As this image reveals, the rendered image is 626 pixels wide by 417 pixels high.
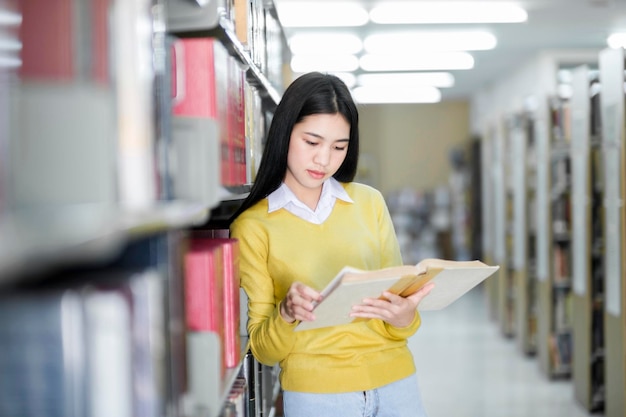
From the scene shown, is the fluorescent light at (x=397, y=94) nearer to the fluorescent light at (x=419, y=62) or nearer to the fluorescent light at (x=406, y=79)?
the fluorescent light at (x=406, y=79)

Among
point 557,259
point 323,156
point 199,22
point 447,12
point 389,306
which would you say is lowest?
point 557,259

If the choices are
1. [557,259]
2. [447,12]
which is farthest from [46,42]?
[447,12]

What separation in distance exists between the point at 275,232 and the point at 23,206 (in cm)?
117

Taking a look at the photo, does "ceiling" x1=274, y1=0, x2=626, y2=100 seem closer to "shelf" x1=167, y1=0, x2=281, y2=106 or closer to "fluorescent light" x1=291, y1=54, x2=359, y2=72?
"fluorescent light" x1=291, y1=54, x2=359, y2=72

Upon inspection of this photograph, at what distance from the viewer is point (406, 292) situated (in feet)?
5.90

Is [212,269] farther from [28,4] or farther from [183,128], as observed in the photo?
[28,4]

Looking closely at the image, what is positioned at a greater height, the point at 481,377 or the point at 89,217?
the point at 89,217

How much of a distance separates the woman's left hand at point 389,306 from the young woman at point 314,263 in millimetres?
31

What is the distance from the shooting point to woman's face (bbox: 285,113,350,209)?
6.18 feet

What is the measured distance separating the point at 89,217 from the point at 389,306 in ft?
3.78

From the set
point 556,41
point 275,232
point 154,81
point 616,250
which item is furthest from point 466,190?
point 154,81

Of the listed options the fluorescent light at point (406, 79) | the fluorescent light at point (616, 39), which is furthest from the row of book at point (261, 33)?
the fluorescent light at point (406, 79)

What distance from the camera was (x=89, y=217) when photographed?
2.27 ft

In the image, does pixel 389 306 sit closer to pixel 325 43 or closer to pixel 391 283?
pixel 391 283
